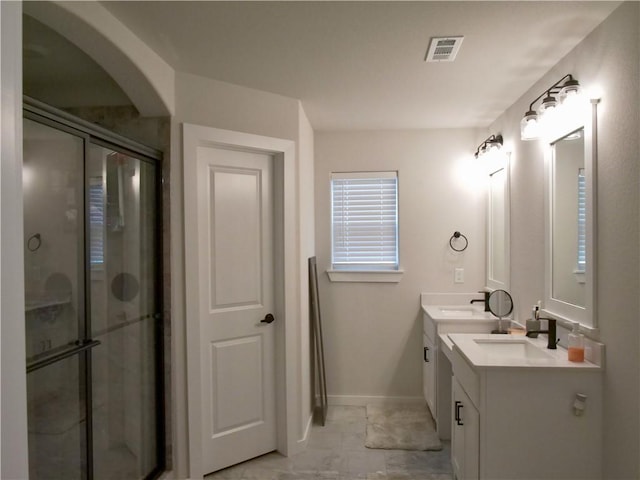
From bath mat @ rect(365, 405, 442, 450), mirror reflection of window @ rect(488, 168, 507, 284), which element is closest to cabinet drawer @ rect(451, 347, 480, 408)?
bath mat @ rect(365, 405, 442, 450)

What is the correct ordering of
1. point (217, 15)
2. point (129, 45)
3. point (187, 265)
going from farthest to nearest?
point (187, 265) → point (129, 45) → point (217, 15)

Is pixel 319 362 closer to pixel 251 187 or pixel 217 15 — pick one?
pixel 251 187

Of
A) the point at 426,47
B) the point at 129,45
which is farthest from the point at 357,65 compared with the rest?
the point at 129,45

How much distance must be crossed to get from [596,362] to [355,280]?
6.48ft

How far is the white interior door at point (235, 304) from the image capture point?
2375 mm

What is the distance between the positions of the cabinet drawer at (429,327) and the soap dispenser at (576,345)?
109 centimetres

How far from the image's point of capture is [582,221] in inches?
73.3

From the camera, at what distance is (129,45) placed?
5.96ft

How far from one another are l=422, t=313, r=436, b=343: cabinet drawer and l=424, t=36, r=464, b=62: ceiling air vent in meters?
1.82

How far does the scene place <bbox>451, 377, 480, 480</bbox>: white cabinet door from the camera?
182 centimetres

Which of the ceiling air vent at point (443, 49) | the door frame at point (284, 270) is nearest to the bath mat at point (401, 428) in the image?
the door frame at point (284, 270)

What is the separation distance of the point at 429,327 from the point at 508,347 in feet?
2.91

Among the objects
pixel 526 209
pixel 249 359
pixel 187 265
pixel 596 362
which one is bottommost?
pixel 249 359

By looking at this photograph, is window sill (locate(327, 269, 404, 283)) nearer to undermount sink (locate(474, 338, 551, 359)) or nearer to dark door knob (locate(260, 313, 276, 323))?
dark door knob (locate(260, 313, 276, 323))
